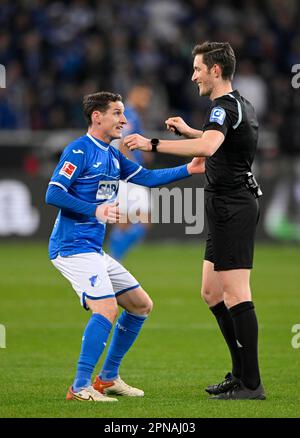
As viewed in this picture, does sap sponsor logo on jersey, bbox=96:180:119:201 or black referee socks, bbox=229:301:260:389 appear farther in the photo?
sap sponsor logo on jersey, bbox=96:180:119:201

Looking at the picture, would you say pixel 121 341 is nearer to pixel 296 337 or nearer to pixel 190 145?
pixel 190 145

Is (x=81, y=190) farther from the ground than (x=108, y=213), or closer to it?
farther from the ground

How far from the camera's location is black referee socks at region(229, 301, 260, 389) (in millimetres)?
6723

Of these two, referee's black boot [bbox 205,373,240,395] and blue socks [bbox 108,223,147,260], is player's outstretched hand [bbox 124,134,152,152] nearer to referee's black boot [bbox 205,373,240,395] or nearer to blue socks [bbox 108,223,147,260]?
referee's black boot [bbox 205,373,240,395]

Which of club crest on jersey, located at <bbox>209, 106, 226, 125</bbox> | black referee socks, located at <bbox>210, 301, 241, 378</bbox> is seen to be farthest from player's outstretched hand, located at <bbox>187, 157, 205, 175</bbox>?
black referee socks, located at <bbox>210, 301, 241, 378</bbox>

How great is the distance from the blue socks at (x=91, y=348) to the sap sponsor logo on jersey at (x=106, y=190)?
865 mm

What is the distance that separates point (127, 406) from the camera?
257 inches

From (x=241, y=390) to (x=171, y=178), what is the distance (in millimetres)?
1583

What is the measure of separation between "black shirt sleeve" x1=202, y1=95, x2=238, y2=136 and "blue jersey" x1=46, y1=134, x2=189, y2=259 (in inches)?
29.3

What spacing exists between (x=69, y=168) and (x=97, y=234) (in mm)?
527

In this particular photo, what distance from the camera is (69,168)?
22.3 feet

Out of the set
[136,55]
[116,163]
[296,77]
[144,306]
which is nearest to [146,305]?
[144,306]

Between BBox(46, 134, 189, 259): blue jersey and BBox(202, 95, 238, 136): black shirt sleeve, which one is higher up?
BBox(202, 95, 238, 136): black shirt sleeve

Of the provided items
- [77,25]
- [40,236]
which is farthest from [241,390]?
[77,25]
